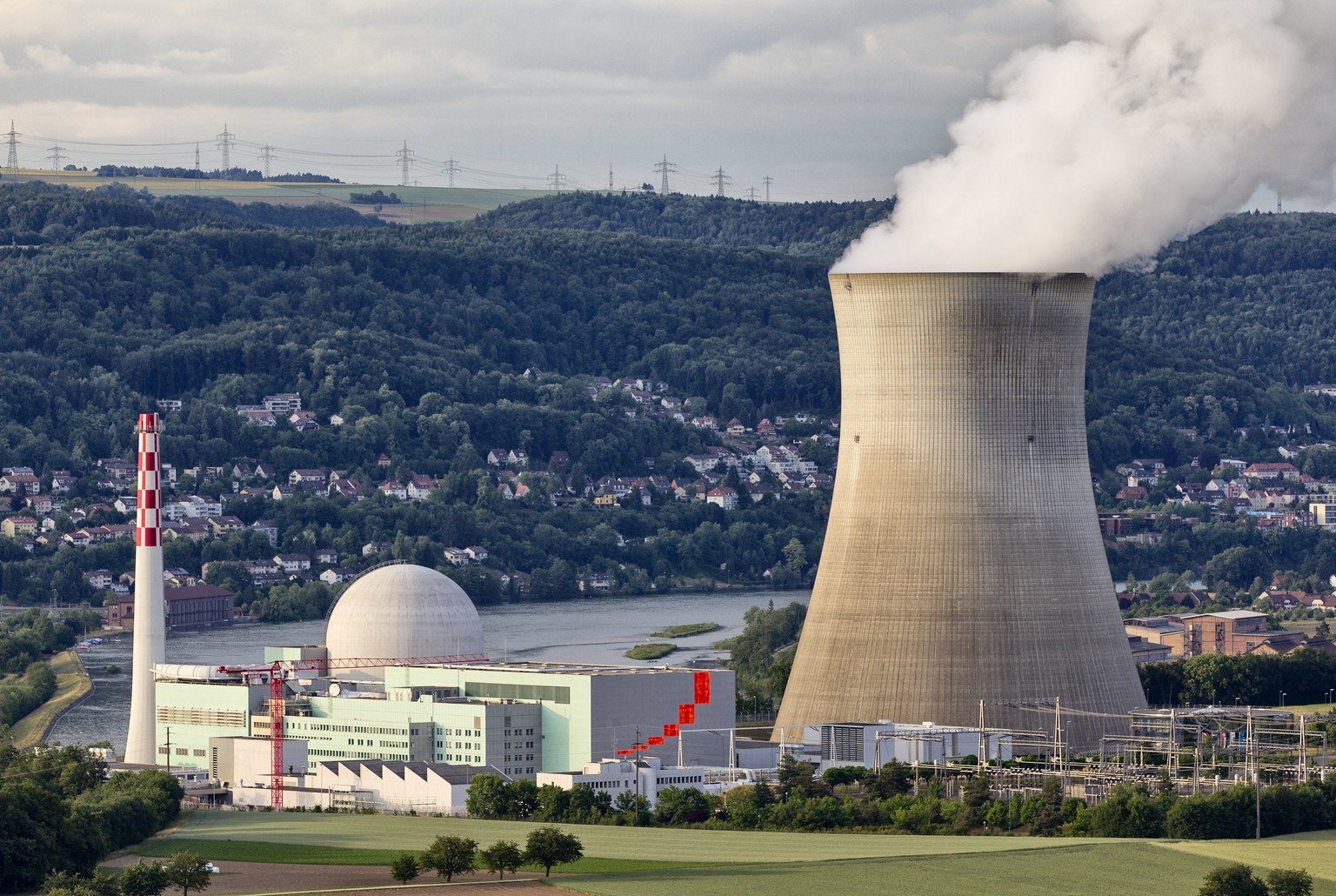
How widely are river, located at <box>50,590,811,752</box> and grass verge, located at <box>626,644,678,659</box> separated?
392mm

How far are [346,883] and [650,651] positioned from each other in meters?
43.8

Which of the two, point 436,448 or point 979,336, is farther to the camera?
point 436,448

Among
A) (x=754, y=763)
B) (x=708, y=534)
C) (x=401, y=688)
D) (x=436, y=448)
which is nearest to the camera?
(x=754, y=763)

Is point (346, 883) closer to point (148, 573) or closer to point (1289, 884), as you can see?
point (1289, 884)

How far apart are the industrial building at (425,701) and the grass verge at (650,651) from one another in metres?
23.6

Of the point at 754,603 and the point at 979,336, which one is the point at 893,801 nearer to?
the point at 979,336

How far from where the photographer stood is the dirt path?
31.3 m

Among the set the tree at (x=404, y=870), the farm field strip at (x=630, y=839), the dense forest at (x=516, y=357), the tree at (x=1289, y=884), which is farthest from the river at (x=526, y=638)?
the tree at (x=1289, y=884)

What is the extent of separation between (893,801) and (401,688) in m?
11.1

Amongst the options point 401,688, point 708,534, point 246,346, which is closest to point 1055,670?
point 401,688

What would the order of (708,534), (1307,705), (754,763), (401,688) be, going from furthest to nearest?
(708,534), (1307,705), (401,688), (754,763)

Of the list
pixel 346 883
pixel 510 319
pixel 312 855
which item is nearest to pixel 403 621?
pixel 312 855

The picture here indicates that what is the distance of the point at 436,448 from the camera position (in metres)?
128

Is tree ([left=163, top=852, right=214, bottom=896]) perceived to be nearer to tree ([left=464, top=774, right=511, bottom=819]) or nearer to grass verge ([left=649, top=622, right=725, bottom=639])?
tree ([left=464, top=774, right=511, bottom=819])
